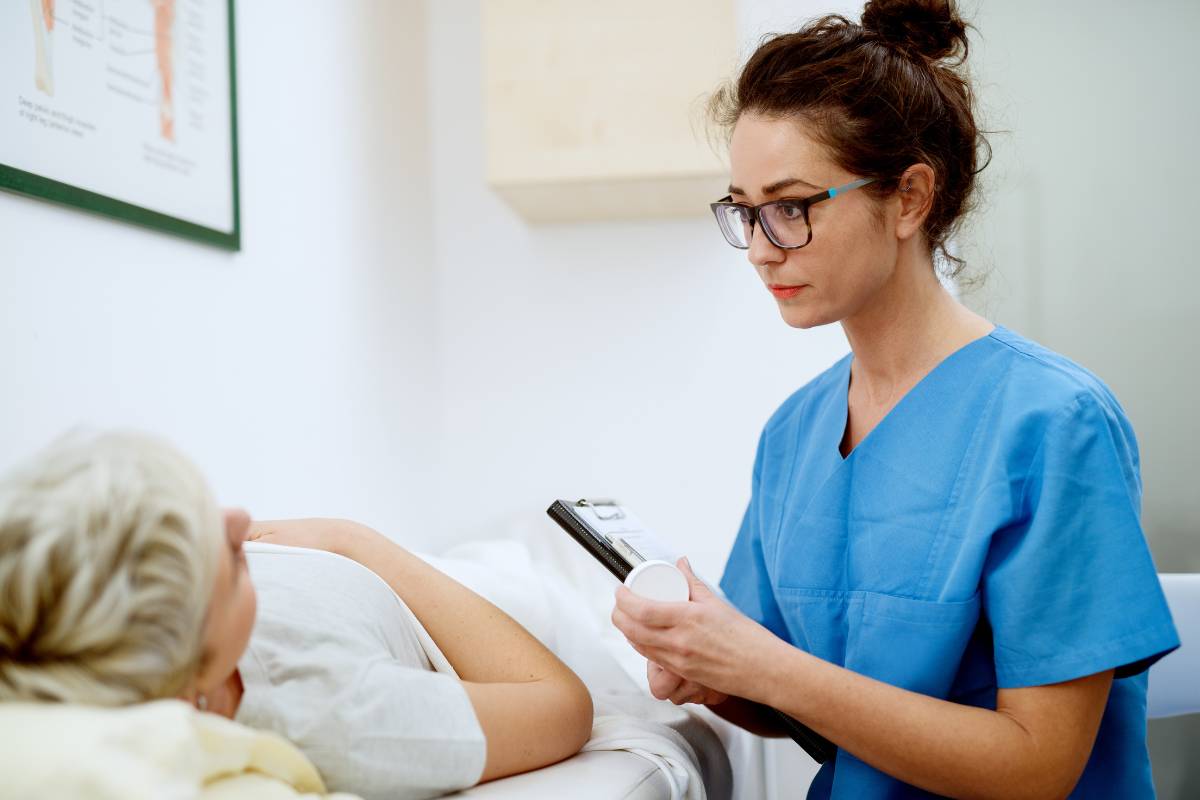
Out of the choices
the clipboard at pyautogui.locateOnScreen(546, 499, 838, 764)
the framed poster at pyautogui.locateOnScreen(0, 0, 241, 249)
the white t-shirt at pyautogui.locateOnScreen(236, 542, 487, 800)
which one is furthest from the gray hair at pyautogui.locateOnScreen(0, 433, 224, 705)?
the framed poster at pyautogui.locateOnScreen(0, 0, 241, 249)

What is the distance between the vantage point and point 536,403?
2.54 meters

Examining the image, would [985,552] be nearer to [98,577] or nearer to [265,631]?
[265,631]

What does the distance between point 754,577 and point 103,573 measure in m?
0.97

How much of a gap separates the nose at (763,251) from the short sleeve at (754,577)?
1.11 ft

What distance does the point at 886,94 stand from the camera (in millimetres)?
1127

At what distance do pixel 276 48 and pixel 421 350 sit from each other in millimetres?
837

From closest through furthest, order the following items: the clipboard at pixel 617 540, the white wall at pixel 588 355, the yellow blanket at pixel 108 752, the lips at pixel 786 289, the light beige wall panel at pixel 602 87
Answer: the yellow blanket at pixel 108 752, the clipboard at pixel 617 540, the lips at pixel 786 289, the light beige wall panel at pixel 602 87, the white wall at pixel 588 355

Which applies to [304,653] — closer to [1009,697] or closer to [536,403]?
[1009,697]

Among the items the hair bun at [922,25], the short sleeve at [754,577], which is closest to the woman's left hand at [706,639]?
the short sleeve at [754,577]

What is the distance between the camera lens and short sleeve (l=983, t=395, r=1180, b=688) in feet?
3.09

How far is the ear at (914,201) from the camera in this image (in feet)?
3.76

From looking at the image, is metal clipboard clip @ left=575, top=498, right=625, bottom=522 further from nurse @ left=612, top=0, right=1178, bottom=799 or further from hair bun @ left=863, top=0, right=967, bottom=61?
hair bun @ left=863, top=0, right=967, bottom=61

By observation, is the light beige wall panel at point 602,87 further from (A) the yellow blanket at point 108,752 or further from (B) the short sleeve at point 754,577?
(A) the yellow blanket at point 108,752

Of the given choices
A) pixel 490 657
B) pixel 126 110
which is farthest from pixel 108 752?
Result: pixel 126 110
